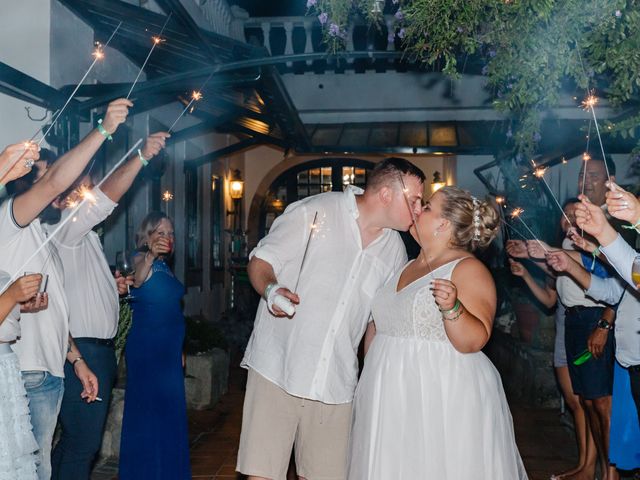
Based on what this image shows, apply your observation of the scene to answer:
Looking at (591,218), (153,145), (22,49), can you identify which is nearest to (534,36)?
(591,218)

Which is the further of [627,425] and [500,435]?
[627,425]

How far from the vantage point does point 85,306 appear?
12.1 feet

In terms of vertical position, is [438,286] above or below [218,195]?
below

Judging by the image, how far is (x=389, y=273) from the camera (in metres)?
3.65

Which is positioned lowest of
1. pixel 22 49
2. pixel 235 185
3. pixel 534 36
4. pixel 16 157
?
pixel 16 157

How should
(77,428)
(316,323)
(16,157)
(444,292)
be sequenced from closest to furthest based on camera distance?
(16,157)
(444,292)
(316,323)
(77,428)

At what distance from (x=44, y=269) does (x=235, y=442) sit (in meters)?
3.51

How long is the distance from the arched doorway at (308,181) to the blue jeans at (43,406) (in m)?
11.9

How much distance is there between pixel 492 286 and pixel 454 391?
50 cm

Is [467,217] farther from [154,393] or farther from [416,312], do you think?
[154,393]

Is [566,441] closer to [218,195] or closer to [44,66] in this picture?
[44,66]

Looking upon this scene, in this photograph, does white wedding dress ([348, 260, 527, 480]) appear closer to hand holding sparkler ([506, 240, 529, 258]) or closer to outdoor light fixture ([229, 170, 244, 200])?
hand holding sparkler ([506, 240, 529, 258])

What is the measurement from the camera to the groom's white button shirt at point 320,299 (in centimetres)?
339

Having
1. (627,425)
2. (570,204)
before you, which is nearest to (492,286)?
(627,425)
